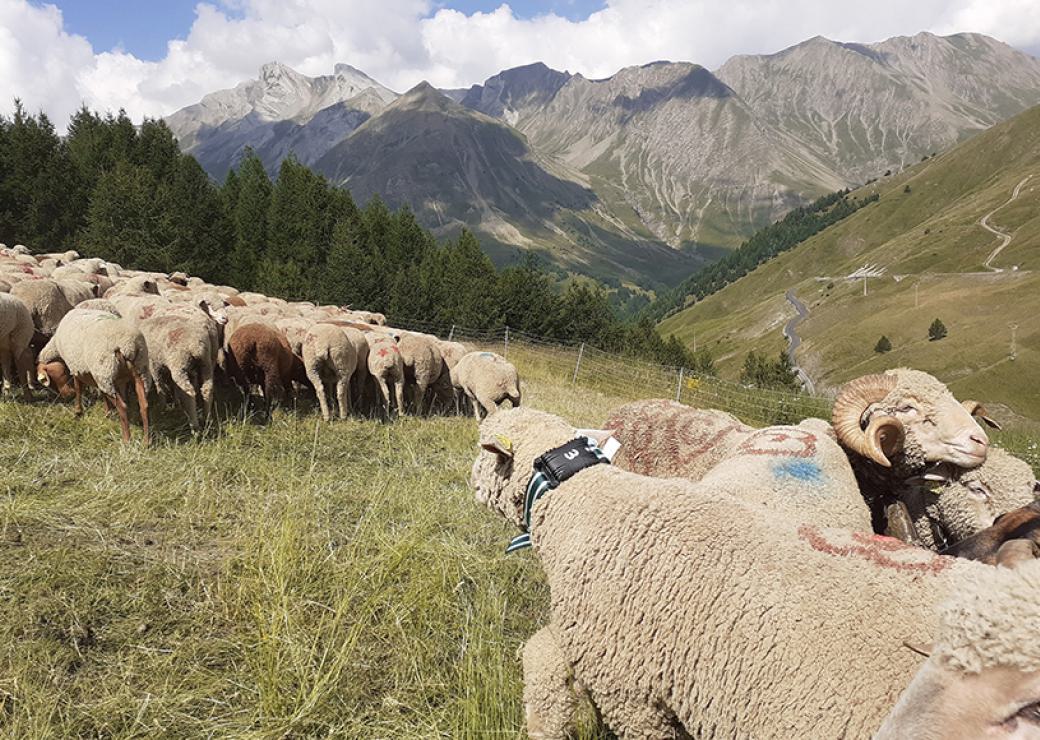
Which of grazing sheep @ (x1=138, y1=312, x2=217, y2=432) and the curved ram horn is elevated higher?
grazing sheep @ (x1=138, y1=312, x2=217, y2=432)

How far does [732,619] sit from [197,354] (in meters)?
7.93

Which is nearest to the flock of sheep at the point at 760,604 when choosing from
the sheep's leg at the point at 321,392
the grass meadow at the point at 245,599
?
the grass meadow at the point at 245,599

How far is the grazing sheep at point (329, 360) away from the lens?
9992mm

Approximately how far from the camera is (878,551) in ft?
7.13

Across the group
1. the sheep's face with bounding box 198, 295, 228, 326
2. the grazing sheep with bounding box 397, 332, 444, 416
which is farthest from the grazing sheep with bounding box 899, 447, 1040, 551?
the sheep's face with bounding box 198, 295, 228, 326

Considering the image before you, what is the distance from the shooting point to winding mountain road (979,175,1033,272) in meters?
115

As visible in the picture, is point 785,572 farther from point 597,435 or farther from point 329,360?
point 329,360

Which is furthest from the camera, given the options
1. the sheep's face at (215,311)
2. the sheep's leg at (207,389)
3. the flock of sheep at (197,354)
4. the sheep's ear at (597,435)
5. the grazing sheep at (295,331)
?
the grazing sheep at (295,331)

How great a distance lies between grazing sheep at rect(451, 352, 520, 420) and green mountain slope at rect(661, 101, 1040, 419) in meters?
78.9

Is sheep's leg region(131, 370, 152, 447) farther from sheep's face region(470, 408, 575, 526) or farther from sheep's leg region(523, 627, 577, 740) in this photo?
sheep's leg region(523, 627, 577, 740)

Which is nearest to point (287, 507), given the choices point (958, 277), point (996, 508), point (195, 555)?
point (195, 555)

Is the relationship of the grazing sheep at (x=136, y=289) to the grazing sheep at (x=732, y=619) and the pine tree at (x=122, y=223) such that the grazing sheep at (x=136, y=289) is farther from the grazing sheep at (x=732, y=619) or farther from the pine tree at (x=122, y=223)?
the pine tree at (x=122, y=223)

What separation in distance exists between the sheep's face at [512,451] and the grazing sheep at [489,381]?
24.0 ft

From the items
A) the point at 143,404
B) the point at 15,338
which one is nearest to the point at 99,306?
the point at 15,338
